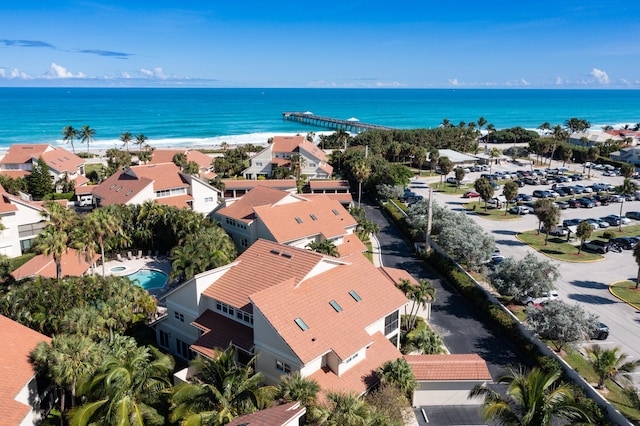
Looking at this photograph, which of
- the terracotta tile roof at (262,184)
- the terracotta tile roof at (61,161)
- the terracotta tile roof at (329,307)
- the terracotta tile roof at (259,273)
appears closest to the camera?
the terracotta tile roof at (329,307)

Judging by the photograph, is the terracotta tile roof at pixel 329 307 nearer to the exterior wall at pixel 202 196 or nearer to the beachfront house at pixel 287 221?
the beachfront house at pixel 287 221

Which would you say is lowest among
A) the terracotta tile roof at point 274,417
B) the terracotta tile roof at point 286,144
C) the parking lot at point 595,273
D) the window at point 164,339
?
the window at point 164,339

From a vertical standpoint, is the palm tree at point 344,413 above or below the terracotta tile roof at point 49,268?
above

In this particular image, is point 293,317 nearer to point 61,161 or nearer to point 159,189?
point 159,189

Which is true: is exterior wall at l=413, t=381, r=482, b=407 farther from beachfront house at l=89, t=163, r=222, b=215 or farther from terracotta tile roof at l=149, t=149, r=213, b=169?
terracotta tile roof at l=149, t=149, r=213, b=169

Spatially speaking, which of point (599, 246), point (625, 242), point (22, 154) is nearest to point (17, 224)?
point (22, 154)

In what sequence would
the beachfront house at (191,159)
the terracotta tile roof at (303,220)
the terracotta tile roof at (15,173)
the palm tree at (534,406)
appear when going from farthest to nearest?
the beachfront house at (191,159)
the terracotta tile roof at (15,173)
the terracotta tile roof at (303,220)
the palm tree at (534,406)

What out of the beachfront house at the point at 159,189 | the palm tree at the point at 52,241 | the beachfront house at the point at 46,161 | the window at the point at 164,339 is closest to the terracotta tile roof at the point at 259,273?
the window at the point at 164,339
